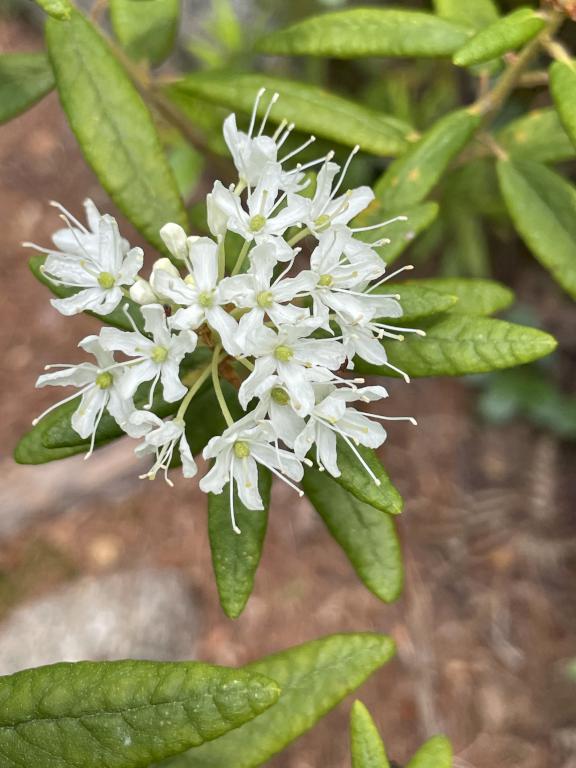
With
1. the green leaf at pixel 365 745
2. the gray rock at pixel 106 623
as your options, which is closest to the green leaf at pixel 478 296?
the green leaf at pixel 365 745

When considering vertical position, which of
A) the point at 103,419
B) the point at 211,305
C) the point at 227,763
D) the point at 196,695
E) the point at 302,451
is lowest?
the point at 227,763

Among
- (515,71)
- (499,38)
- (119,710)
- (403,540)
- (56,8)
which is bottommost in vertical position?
(403,540)

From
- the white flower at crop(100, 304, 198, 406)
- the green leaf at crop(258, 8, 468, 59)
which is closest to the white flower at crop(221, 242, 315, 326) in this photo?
the white flower at crop(100, 304, 198, 406)

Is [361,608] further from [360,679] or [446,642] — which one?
[360,679]

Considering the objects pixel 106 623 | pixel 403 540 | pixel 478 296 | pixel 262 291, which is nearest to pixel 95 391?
pixel 262 291

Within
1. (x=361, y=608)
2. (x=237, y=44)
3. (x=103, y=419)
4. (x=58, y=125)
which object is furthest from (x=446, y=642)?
(x=58, y=125)

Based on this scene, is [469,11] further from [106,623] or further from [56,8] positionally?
[106,623]
